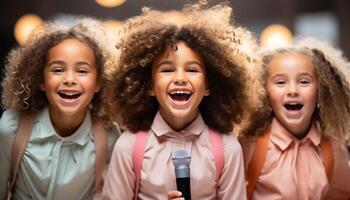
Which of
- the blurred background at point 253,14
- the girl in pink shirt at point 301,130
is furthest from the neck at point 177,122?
the blurred background at point 253,14

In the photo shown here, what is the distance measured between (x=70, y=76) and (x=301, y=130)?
2.39 feet

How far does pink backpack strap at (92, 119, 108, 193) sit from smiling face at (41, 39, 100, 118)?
82 millimetres

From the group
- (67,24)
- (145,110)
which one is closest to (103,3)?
(67,24)

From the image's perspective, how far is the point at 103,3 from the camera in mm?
3646

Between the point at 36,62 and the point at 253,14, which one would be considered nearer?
the point at 36,62

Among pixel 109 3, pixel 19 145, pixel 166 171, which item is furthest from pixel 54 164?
pixel 109 3

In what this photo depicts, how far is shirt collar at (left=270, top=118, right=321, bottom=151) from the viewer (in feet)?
5.52

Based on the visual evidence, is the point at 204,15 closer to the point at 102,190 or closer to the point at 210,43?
the point at 210,43

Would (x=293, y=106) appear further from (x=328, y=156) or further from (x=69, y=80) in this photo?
(x=69, y=80)

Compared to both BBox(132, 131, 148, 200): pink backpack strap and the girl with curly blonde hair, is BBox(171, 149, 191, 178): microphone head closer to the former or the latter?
BBox(132, 131, 148, 200): pink backpack strap

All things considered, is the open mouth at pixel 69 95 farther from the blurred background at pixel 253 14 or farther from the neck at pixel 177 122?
the blurred background at pixel 253 14

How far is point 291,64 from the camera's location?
1.69 metres

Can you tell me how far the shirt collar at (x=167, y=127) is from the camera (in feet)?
5.17

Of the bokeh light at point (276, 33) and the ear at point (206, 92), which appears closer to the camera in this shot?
the ear at point (206, 92)
